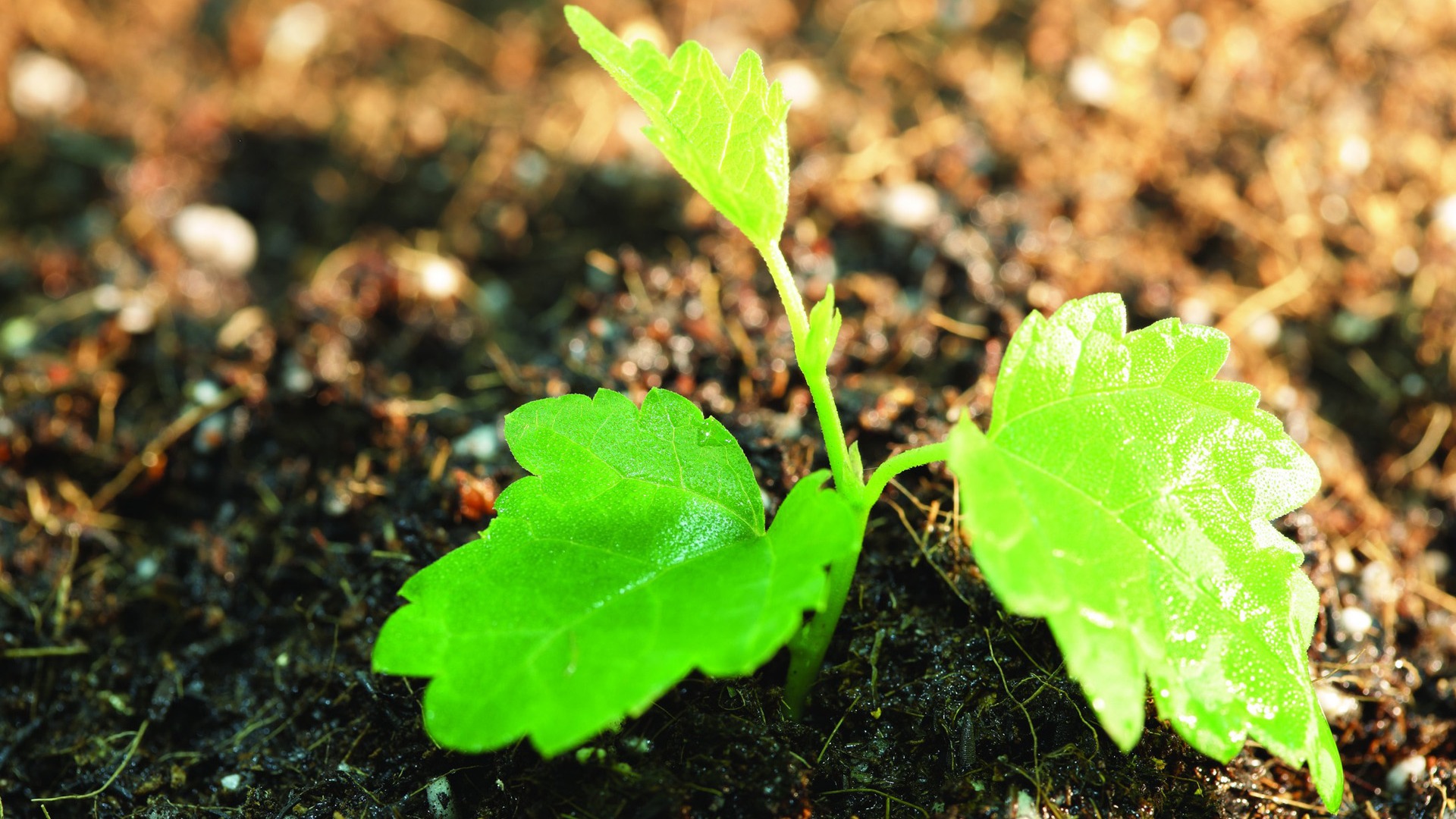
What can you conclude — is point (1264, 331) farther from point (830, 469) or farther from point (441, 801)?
point (441, 801)

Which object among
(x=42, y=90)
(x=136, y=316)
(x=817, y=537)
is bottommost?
(x=136, y=316)

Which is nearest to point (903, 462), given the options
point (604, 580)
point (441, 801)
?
point (604, 580)

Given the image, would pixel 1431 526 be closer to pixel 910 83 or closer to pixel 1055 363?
pixel 1055 363

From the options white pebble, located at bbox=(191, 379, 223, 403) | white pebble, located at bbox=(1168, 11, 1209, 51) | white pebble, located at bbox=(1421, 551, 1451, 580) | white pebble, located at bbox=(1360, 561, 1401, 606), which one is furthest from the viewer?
white pebble, located at bbox=(1168, 11, 1209, 51)

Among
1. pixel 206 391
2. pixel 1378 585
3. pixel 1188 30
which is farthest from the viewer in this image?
pixel 1188 30

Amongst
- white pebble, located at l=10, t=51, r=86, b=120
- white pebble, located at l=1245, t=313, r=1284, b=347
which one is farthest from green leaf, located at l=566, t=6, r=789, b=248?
white pebble, located at l=10, t=51, r=86, b=120

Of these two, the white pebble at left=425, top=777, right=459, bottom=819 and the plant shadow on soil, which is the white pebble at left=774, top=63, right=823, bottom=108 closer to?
the plant shadow on soil

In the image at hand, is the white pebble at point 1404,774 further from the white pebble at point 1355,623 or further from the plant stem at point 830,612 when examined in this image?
the plant stem at point 830,612

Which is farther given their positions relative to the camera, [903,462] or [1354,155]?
[1354,155]
